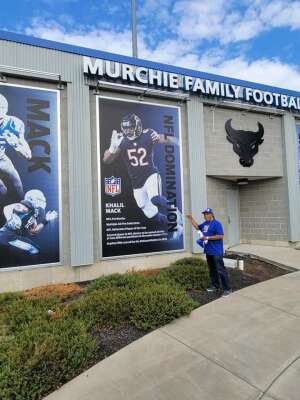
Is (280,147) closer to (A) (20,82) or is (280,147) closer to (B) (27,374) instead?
(A) (20,82)

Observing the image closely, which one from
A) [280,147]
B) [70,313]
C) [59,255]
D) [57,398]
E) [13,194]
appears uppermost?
[280,147]

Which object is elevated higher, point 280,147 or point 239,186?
point 280,147

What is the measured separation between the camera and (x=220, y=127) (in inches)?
443

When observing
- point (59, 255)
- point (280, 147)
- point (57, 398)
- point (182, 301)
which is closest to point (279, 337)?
point (182, 301)

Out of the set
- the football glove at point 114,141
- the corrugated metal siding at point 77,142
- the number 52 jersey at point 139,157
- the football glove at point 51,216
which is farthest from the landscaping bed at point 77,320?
the football glove at point 114,141

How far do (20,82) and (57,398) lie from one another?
7.19m

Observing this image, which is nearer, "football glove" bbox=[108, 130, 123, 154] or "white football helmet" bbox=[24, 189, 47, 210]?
"white football helmet" bbox=[24, 189, 47, 210]

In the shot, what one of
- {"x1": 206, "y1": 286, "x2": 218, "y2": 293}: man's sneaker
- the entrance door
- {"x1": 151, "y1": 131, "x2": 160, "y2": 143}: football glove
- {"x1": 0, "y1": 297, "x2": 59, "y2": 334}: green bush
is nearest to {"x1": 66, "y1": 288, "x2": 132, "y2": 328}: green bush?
{"x1": 0, "y1": 297, "x2": 59, "y2": 334}: green bush

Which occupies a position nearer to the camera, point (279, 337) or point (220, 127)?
point (279, 337)

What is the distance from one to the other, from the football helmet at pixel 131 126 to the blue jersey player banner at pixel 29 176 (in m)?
1.84

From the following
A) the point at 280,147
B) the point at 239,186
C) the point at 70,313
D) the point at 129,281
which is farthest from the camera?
the point at 239,186

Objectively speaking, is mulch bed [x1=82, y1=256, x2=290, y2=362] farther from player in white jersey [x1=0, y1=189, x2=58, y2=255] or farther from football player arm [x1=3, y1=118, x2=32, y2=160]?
football player arm [x1=3, y1=118, x2=32, y2=160]

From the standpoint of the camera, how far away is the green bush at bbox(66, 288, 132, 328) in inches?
214

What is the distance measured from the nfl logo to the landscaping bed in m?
2.40
